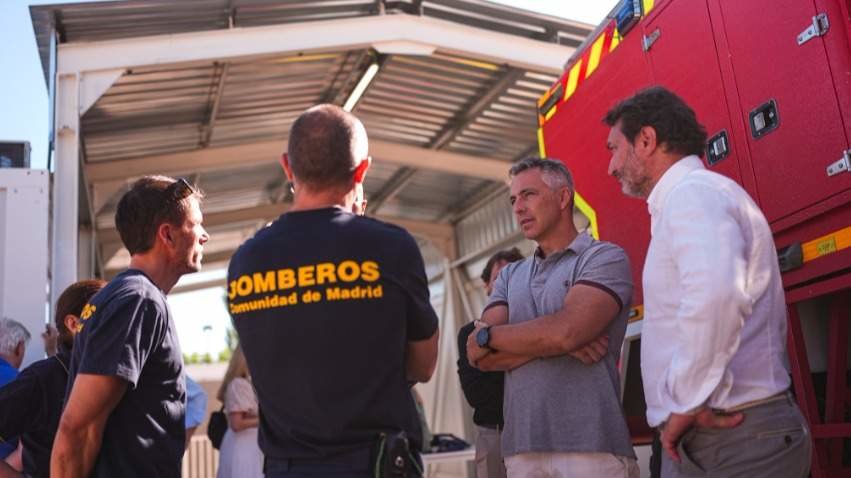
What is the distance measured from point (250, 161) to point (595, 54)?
21.3ft

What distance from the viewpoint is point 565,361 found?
3234mm

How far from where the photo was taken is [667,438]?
99.5 inches

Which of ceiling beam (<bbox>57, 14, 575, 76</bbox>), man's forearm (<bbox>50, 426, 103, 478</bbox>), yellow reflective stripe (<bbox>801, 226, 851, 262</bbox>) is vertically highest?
ceiling beam (<bbox>57, 14, 575, 76</bbox>)

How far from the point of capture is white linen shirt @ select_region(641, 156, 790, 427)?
238cm

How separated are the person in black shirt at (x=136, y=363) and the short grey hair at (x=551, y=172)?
1.35 m

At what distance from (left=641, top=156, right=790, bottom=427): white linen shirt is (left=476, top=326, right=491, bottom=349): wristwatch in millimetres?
738

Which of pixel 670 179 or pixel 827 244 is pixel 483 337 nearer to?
pixel 670 179

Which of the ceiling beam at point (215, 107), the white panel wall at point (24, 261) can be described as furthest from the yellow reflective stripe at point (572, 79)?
the ceiling beam at point (215, 107)

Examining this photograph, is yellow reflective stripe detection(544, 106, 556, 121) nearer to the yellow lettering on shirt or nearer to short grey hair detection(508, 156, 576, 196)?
short grey hair detection(508, 156, 576, 196)

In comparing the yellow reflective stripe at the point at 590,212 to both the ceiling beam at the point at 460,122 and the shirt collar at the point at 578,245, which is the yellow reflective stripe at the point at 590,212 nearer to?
the shirt collar at the point at 578,245

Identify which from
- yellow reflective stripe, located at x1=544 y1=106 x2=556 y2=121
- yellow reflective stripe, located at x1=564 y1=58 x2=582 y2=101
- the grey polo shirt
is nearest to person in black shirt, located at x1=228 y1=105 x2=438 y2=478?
the grey polo shirt

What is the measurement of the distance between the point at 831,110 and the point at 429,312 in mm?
1782

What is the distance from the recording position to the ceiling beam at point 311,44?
23.3ft

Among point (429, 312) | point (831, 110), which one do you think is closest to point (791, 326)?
point (831, 110)
